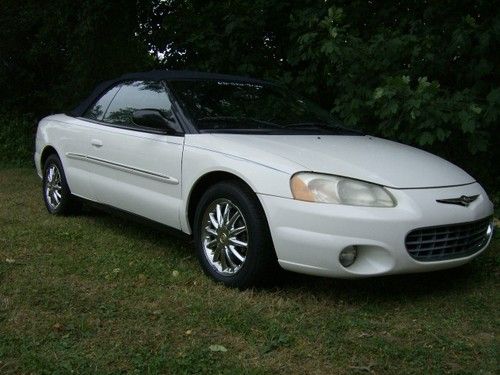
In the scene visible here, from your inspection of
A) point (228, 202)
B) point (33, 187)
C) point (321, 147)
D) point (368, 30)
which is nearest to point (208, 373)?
point (228, 202)

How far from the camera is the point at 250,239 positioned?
146 inches

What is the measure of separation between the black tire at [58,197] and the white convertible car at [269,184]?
0.52m

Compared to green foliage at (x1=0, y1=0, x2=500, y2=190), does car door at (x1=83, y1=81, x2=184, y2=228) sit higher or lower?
lower

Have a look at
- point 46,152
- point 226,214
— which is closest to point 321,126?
point 226,214

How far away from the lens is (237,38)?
763cm

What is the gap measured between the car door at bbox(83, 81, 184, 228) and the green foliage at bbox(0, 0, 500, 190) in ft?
6.48

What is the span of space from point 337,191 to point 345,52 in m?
2.84

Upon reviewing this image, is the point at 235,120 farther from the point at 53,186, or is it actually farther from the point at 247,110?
the point at 53,186

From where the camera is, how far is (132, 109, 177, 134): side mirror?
4.34 metres

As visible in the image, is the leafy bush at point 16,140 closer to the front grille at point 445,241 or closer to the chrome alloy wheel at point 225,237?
the chrome alloy wheel at point 225,237

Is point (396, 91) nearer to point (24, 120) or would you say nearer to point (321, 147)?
point (321, 147)

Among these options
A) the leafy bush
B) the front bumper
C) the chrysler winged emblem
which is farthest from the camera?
the leafy bush

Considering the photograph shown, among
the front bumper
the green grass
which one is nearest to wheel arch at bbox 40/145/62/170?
the green grass

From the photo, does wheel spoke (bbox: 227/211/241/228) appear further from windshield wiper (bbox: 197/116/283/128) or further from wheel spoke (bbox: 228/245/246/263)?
windshield wiper (bbox: 197/116/283/128)
